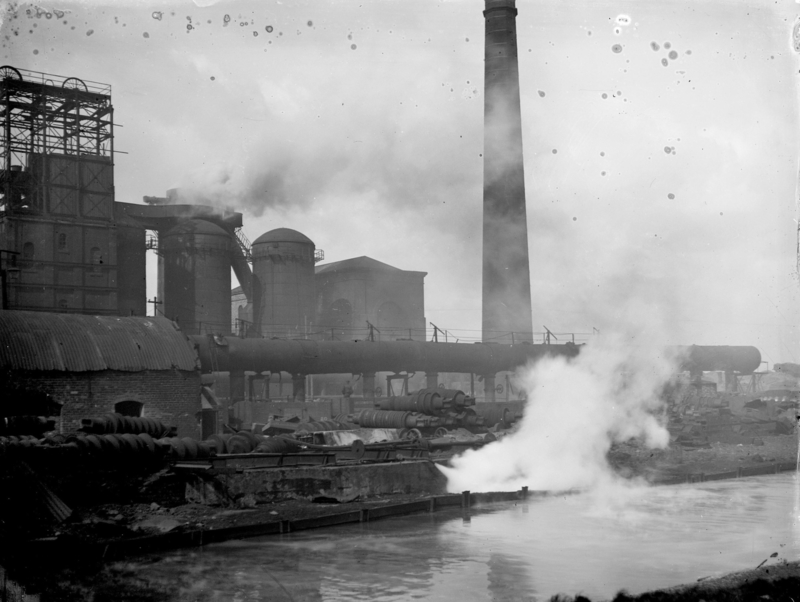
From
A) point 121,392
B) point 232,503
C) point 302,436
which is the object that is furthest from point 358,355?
point 232,503

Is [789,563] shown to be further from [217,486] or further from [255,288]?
[255,288]

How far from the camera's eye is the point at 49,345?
23.5m

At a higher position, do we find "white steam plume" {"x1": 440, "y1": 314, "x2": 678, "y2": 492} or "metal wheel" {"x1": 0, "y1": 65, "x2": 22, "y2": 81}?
"metal wheel" {"x1": 0, "y1": 65, "x2": 22, "y2": 81}


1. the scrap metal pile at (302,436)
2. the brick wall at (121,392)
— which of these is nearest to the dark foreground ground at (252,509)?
the scrap metal pile at (302,436)

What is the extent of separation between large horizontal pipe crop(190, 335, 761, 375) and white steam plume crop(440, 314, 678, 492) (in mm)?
11643

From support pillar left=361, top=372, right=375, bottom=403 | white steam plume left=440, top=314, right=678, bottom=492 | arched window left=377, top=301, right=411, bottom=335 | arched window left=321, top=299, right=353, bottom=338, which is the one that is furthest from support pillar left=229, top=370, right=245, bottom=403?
arched window left=377, top=301, right=411, bottom=335

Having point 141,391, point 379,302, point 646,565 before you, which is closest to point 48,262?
point 141,391

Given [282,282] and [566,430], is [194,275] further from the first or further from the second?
[566,430]

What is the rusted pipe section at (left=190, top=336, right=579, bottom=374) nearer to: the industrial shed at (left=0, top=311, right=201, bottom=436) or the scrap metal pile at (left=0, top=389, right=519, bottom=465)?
the industrial shed at (left=0, top=311, right=201, bottom=436)

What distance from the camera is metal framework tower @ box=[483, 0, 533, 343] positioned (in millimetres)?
37469

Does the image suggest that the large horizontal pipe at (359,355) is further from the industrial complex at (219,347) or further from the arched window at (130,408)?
the arched window at (130,408)

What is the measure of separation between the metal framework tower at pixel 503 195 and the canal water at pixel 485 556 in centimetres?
2164

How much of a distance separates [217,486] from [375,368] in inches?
742

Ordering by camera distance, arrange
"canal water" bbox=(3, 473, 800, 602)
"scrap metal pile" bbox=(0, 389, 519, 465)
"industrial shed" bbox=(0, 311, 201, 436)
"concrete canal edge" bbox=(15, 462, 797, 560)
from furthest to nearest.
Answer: "industrial shed" bbox=(0, 311, 201, 436), "scrap metal pile" bbox=(0, 389, 519, 465), "concrete canal edge" bbox=(15, 462, 797, 560), "canal water" bbox=(3, 473, 800, 602)
